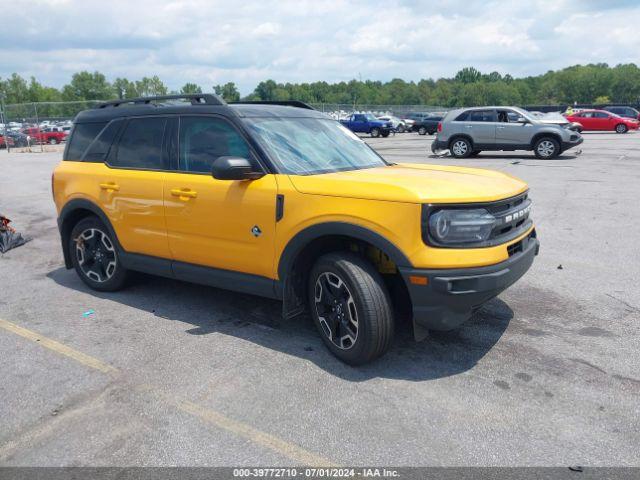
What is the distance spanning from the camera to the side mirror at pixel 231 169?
386 centimetres

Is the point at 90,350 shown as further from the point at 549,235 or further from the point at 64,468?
the point at 549,235

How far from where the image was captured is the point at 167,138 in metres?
4.73

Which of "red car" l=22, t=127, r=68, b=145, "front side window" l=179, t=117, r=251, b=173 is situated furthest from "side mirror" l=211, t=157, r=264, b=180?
"red car" l=22, t=127, r=68, b=145

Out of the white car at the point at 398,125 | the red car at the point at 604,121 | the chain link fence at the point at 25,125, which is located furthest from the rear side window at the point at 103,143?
the white car at the point at 398,125

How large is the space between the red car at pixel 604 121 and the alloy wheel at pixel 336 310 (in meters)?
34.3

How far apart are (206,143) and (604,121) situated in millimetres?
35381

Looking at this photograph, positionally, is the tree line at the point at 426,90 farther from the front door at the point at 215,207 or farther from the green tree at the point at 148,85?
the front door at the point at 215,207

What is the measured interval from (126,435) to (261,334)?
4.94 feet

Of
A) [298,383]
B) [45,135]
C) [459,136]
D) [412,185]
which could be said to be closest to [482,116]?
[459,136]

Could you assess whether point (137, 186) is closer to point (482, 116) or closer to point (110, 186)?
point (110, 186)

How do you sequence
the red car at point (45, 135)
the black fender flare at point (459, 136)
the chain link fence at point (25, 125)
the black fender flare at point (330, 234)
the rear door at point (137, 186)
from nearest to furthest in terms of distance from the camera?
the black fender flare at point (330, 234) < the rear door at point (137, 186) < the black fender flare at point (459, 136) < the chain link fence at point (25, 125) < the red car at point (45, 135)

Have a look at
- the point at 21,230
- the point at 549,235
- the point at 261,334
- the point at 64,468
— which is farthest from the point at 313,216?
the point at 21,230

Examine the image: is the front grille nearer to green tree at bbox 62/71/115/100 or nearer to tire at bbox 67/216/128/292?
tire at bbox 67/216/128/292

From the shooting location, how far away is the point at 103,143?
207 inches
